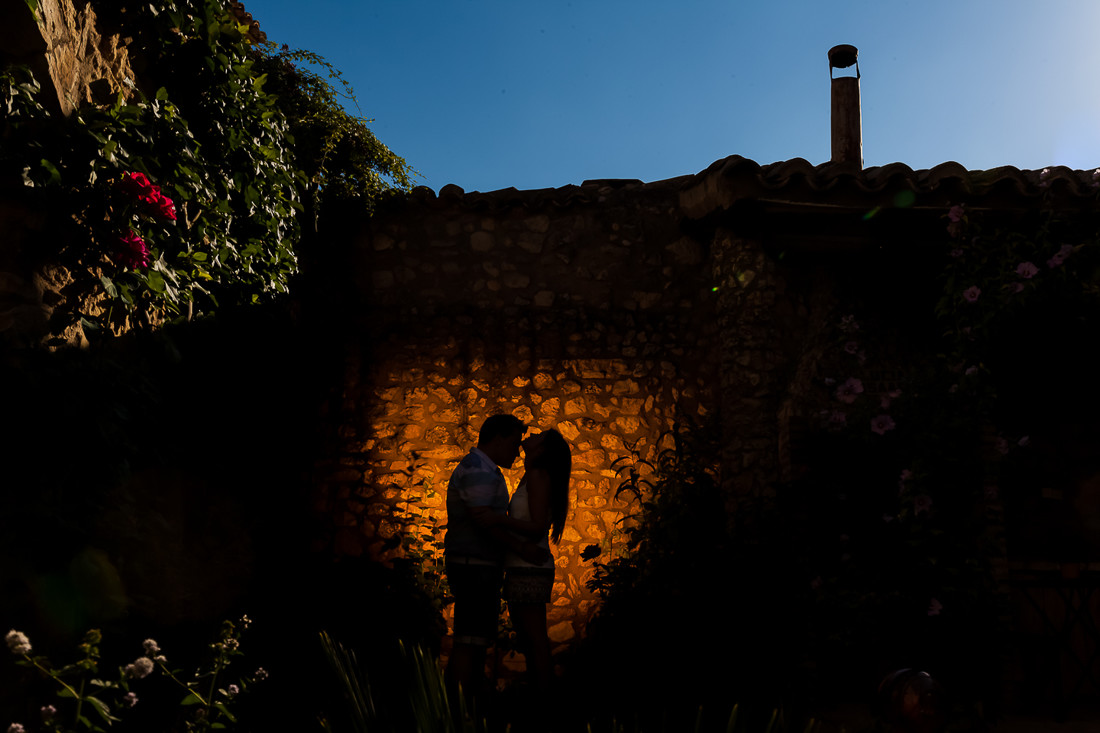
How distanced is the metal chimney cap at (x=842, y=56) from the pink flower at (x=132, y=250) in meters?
6.05

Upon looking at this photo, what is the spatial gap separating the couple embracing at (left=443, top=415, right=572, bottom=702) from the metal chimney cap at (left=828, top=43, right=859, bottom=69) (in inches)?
207

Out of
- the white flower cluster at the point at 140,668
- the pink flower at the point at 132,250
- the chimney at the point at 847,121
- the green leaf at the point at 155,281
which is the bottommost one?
the white flower cluster at the point at 140,668

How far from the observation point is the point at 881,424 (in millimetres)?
4559

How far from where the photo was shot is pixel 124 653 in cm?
332

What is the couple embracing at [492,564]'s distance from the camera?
3463 mm

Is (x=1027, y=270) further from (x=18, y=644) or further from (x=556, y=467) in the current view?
(x=18, y=644)

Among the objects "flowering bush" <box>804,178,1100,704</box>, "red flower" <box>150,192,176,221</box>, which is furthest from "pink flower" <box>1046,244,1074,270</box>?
"red flower" <box>150,192,176,221</box>

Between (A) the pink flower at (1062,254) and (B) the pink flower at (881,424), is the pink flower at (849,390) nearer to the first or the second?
(B) the pink flower at (881,424)

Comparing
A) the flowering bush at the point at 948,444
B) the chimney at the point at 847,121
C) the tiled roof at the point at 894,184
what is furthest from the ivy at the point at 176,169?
the chimney at the point at 847,121

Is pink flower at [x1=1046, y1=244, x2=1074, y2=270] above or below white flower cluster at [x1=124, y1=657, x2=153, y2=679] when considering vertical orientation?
above

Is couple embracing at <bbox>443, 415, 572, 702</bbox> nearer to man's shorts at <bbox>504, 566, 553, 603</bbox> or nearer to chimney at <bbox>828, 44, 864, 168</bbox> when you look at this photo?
man's shorts at <bbox>504, 566, 553, 603</bbox>

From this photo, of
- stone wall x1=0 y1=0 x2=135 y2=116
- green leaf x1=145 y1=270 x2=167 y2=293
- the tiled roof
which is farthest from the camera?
the tiled roof

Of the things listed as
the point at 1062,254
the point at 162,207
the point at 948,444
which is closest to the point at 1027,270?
the point at 1062,254

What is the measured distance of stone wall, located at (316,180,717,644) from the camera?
213 inches
